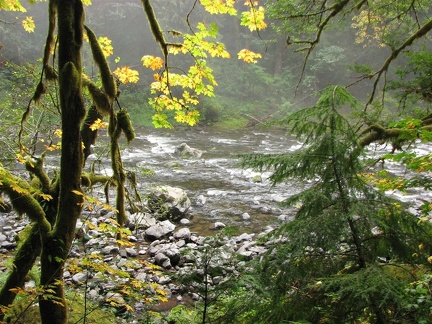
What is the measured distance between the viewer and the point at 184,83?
411 cm

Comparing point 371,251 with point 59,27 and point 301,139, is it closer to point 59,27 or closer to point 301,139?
point 301,139

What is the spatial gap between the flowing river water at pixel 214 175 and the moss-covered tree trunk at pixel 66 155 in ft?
6.88

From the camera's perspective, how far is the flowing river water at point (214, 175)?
888 centimetres

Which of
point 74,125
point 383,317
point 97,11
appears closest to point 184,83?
point 74,125

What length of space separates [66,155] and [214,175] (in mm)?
10153

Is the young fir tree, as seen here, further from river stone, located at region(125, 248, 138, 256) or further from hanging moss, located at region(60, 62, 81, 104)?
river stone, located at region(125, 248, 138, 256)

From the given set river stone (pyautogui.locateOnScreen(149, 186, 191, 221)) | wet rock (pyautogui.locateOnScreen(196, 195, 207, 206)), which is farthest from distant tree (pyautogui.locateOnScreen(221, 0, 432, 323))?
wet rock (pyautogui.locateOnScreen(196, 195, 207, 206))

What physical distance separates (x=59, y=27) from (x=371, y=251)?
8.77 feet

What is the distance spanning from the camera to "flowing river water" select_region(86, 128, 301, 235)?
888 cm

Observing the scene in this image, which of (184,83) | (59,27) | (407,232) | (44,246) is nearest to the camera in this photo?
(407,232)

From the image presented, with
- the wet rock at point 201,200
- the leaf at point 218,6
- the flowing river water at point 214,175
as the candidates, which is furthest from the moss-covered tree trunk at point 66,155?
the wet rock at point 201,200

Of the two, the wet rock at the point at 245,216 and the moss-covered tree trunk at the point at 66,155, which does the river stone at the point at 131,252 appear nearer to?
the wet rock at the point at 245,216

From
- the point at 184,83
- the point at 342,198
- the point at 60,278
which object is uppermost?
the point at 184,83

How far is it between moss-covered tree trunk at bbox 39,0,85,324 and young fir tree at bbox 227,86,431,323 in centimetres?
136
